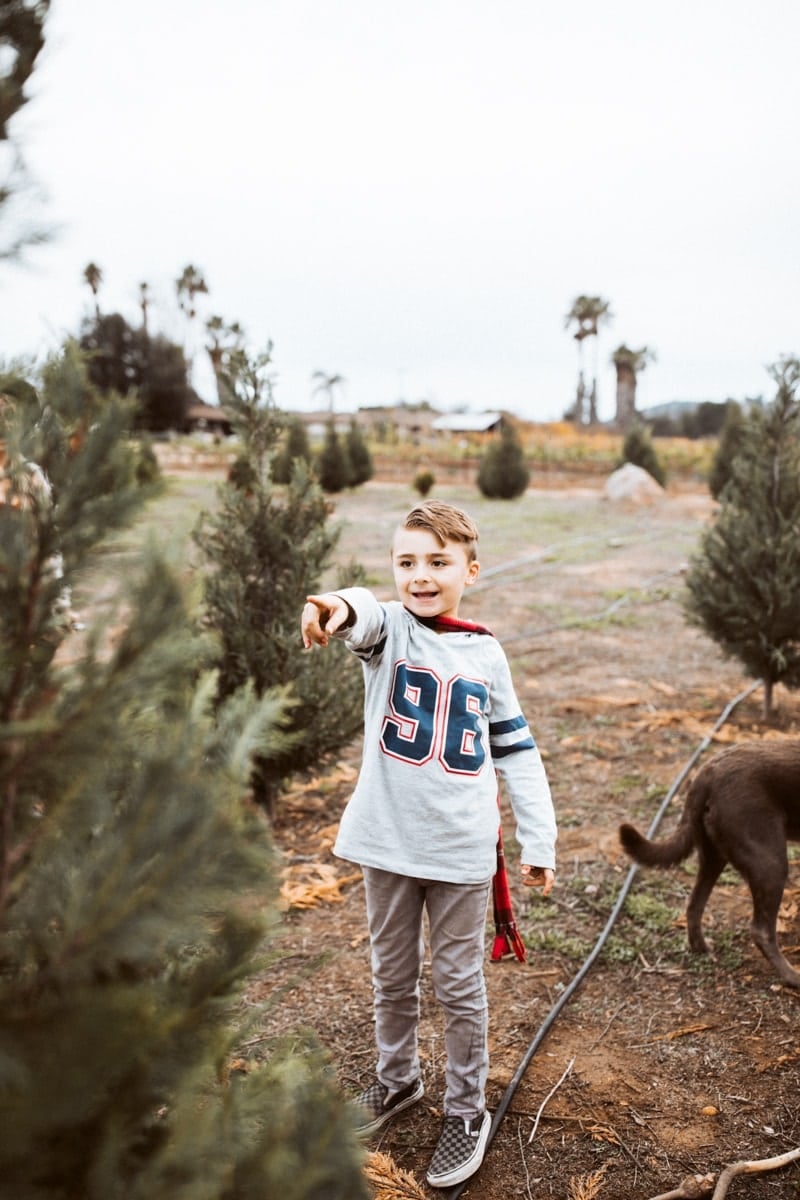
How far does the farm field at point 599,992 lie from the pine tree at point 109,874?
10 cm

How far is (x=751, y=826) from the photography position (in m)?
3.45

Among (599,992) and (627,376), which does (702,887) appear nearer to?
(599,992)

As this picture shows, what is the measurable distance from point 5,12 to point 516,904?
13.4 feet

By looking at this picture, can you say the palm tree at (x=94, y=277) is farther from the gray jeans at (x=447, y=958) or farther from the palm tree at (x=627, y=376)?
the gray jeans at (x=447, y=958)

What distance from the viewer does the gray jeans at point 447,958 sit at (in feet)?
8.56

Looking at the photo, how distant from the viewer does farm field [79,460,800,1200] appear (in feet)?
8.80

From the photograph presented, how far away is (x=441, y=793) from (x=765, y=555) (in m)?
5.19

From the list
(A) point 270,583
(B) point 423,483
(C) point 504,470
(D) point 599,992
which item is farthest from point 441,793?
(C) point 504,470

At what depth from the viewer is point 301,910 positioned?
4312 millimetres

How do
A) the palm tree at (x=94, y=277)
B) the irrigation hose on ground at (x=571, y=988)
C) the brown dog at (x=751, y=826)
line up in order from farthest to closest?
the palm tree at (x=94, y=277) → the brown dog at (x=751, y=826) → the irrigation hose on ground at (x=571, y=988)

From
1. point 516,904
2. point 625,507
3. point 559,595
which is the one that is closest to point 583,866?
point 516,904

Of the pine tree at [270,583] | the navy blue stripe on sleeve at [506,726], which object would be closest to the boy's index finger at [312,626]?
the navy blue stripe on sleeve at [506,726]

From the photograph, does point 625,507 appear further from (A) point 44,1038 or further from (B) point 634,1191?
(A) point 44,1038

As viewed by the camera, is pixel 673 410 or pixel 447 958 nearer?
pixel 447 958
